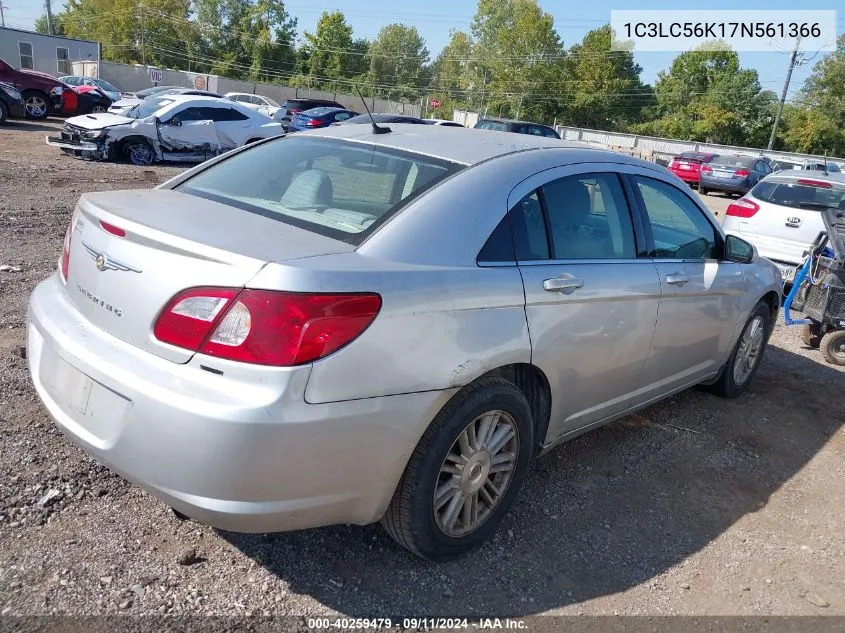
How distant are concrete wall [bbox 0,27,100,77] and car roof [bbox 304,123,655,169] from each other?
155 ft

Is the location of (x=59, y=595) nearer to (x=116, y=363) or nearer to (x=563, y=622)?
(x=116, y=363)

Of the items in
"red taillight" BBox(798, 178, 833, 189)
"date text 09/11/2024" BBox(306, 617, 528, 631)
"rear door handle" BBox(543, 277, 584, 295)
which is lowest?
"date text 09/11/2024" BBox(306, 617, 528, 631)

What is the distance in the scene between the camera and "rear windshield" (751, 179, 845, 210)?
8.66 metres

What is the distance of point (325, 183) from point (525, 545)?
1.83 meters

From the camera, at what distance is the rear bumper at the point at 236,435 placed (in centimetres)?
215

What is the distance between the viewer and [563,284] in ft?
9.87

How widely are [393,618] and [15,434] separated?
211cm

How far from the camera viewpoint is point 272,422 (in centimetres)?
213

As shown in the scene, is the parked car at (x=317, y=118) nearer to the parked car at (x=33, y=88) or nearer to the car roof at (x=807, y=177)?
the parked car at (x=33, y=88)

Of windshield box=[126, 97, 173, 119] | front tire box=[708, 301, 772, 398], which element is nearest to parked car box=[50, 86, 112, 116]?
windshield box=[126, 97, 173, 119]

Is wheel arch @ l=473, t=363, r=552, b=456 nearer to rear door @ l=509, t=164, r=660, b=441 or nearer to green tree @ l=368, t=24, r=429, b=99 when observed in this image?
rear door @ l=509, t=164, r=660, b=441

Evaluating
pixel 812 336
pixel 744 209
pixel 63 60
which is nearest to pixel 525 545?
pixel 812 336

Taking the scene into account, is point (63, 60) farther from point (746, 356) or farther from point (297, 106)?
point (746, 356)

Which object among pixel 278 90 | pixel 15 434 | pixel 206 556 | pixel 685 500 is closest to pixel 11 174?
pixel 15 434
